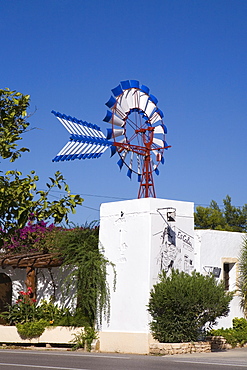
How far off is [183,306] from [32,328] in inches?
224

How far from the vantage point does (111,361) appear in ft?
55.1

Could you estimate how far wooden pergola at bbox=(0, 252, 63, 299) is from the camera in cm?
2262

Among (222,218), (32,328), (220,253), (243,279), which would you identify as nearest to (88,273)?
(32,328)

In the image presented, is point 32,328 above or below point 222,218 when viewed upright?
below

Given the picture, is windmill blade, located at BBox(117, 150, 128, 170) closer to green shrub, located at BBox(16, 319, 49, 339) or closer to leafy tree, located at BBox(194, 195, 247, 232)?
green shrub, located at BBox(16, 319, 49, 339)

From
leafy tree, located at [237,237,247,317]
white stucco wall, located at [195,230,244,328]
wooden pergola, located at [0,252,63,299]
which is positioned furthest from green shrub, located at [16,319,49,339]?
leafy tree, located at [237,237,247,317]

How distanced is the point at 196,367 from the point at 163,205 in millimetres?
6422

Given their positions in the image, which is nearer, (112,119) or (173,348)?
(173,348)

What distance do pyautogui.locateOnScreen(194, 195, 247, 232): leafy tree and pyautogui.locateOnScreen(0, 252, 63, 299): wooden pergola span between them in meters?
24.5

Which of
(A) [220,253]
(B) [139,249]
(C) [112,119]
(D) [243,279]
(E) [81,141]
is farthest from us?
(C) [112,119]

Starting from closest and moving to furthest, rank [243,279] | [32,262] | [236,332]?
[236,332] → [32,262] → [243,279]

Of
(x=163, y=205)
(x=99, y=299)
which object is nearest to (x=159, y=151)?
(x=163, y=205)

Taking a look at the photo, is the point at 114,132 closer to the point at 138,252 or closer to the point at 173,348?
the point at 138,252

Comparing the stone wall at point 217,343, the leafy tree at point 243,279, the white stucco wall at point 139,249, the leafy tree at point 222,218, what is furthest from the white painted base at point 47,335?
the leafy tree at point 222,218
